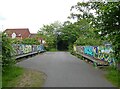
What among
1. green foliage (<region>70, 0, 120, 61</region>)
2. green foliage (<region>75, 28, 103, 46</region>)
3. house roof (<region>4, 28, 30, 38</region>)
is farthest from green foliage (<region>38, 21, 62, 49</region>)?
green foliage (<region>70, 0, 120, 61</region>)

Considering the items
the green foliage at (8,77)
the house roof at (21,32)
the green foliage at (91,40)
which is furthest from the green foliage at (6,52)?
the house roof at (21,32)

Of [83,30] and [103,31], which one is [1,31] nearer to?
[103,31]

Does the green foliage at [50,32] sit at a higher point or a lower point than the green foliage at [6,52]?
higher

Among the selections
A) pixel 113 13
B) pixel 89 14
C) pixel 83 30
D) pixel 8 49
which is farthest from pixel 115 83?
pixel 83 30

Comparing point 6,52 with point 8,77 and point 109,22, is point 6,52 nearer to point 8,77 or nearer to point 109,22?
point 8,77

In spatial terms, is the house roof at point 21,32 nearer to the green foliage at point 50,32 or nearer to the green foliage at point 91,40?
the green foliage at point 50,32

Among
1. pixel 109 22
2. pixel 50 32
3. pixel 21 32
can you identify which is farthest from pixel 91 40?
pixel 21 32

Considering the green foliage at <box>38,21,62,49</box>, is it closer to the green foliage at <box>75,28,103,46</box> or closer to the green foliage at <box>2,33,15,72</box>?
the green foliage at <box>75,28,103,46</box>

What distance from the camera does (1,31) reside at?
14.5m

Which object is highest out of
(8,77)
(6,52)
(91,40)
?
(91,40)

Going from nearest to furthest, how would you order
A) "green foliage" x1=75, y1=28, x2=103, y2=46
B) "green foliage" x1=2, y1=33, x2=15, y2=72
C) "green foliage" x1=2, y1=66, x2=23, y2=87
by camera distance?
"green foliage" x1=2, y1=66, x2=23, y2=87
"green foliage" x1=2, y1=33, x2=15, y2=72
"green foliage" x1=75, y1=28, x2=103, y2=46

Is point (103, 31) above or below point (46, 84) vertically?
above

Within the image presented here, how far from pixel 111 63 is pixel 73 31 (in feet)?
201

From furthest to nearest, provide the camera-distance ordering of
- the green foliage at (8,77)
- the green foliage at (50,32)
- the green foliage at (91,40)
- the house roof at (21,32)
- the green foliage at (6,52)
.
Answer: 1. the house roof at (21,32)
2. the green foliage at (50,32)
3. the green foliage at (91,40)
4. the green foliage at (6,52)
5. the green foliage at (8,77)
